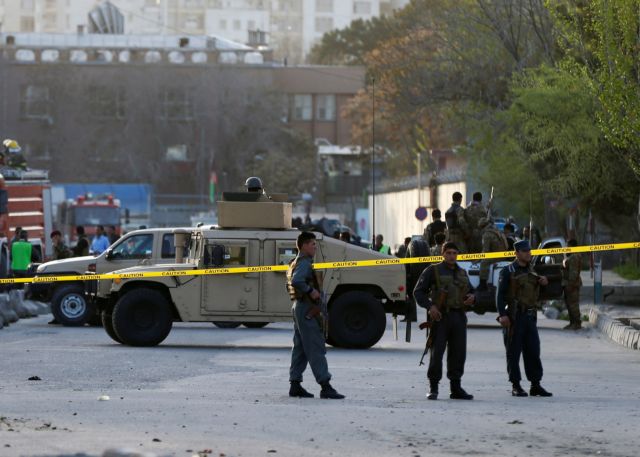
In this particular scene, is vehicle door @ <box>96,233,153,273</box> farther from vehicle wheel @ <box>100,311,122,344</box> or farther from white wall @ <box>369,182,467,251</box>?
white wall @ <box>369,182,467,251</box>

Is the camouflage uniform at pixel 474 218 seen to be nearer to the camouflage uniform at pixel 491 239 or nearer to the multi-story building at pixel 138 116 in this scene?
the camouflage uniform at pixel 491 239

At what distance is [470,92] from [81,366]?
110 ft

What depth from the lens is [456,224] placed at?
2955 centimetres

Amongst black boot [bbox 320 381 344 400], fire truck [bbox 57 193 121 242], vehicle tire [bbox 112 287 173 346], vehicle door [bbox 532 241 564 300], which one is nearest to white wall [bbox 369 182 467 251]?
fire truck [bbox 57 193 121 242]

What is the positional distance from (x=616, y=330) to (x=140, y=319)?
25.7 feet

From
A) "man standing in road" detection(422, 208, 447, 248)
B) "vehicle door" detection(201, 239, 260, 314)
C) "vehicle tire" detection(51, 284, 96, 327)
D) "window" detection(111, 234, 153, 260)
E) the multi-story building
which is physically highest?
the multi-story building

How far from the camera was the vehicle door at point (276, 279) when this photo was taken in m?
24.4

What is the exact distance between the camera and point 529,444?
42.4 feet

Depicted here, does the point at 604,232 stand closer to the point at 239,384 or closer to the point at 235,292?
the point at 235,292

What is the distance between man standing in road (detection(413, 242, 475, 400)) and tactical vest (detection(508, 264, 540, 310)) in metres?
0.58

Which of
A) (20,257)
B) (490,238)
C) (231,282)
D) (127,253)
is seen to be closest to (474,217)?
(490,238)

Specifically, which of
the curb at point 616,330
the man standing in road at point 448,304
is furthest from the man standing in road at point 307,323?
the curb at point 616,330

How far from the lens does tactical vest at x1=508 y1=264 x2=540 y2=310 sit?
17.5 meters

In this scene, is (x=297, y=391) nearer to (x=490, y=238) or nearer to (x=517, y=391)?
(x=517, y=391)
